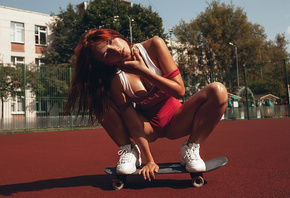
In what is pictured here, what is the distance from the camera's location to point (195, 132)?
2.27 metres

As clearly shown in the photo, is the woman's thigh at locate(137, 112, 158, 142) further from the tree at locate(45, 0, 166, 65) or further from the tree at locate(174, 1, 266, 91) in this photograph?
the tree at locate(174, 1, 266, 91)

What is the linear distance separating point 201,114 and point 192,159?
358mm

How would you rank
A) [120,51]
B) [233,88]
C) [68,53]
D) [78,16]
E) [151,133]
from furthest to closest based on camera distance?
1. [78,16]
2. [68,53]
3. [233,88]
4. [151,133]
5. [120,51]

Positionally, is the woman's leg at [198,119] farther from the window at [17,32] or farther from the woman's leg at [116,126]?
the window at [17,32]

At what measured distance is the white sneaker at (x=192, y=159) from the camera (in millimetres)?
2180

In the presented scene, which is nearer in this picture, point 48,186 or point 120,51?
point 120,51

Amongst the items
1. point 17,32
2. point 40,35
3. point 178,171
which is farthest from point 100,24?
point 178,171

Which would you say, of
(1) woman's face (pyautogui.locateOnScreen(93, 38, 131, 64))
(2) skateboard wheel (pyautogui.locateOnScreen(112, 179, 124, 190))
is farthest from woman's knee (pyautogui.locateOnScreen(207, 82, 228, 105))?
(2) skateboard wheel (pyautogui.locateOnScreen(112, 179, 124, 190))

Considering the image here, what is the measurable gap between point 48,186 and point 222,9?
30.1 m

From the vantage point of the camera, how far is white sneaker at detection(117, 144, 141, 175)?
224 centimetres

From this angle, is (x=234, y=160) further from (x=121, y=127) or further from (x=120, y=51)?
(x=120, y=51)

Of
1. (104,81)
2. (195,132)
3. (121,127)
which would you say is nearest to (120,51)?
(104,81)

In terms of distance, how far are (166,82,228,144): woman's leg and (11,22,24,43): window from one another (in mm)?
26309

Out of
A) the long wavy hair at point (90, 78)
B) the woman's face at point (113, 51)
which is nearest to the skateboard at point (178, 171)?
the long wavy hair at point (90, 78)
